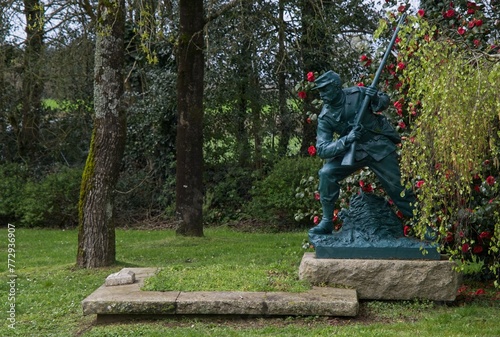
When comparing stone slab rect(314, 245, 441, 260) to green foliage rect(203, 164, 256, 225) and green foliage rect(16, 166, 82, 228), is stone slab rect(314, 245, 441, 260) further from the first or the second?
green foliage rect(16, 166, 82, 228)

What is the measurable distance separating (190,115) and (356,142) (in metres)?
6.98

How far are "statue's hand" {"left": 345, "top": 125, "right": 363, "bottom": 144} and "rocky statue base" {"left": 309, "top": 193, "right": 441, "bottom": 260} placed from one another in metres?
0.79

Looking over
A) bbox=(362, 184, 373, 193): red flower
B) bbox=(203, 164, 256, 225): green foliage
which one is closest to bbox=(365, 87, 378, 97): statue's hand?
bbox=(362, 184, 373, 193): red flower

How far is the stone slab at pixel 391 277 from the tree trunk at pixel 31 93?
41.8 feet

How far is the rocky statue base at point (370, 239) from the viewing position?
313 inches

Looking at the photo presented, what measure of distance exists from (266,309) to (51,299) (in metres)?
2.91

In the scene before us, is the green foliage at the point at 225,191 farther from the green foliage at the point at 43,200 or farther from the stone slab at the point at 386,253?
the stone slab at the point at 386,253

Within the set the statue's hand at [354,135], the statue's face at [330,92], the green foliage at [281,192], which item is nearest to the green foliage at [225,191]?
the green foliage at [281,192]

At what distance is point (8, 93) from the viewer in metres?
19.9

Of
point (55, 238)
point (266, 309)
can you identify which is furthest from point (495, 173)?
point (55, 238)

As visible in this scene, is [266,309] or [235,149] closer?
[266,309]

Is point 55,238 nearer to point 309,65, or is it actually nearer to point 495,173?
point 309,65

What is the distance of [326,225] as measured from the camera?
8281mm

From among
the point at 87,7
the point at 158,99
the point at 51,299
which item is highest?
the point at 87,7
